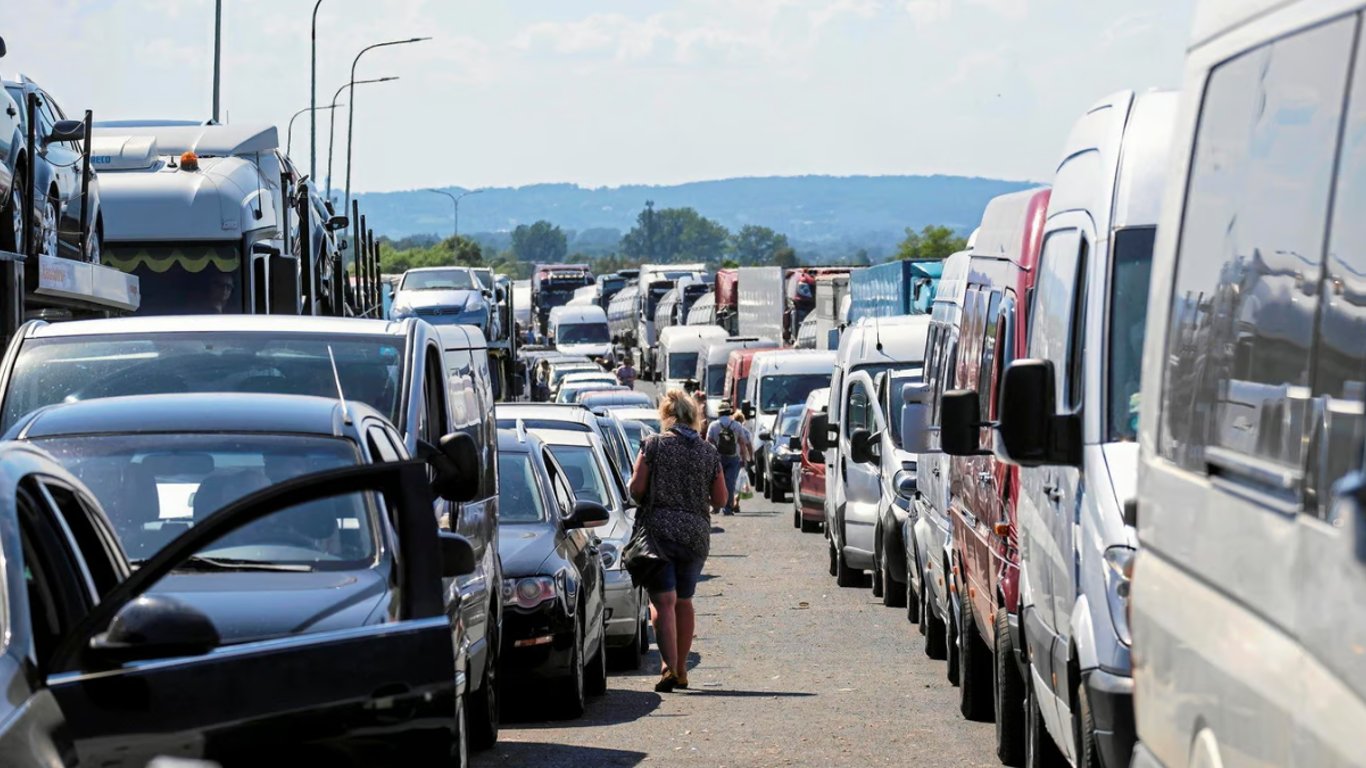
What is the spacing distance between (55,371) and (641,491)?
14.0 ft

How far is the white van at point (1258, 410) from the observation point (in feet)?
11.3

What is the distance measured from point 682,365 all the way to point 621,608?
52.0 m

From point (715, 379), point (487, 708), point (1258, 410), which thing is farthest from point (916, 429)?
point (715, 379)

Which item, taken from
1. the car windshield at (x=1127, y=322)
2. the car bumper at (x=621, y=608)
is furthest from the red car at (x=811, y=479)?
the car windshield at (x=1127, y=322)

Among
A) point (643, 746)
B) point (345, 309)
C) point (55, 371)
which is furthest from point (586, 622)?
point (345, 309)

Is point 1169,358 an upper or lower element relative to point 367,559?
upper

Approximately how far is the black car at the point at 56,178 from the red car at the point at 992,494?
193 inches

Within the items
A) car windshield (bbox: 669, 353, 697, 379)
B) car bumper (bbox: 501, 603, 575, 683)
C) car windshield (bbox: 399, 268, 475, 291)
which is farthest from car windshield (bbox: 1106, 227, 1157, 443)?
car windshield (bbox: 669, 353, 697, 379)

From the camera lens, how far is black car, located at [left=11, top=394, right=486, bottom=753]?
679 centimetres

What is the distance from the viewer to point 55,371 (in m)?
9.49

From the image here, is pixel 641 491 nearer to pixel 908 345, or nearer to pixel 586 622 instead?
pixel 586 622

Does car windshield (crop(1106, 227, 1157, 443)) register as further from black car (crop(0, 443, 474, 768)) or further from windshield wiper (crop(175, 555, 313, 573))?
black car (crop(0, 443, 474, 768))

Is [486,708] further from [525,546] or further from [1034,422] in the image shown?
[1034,422]

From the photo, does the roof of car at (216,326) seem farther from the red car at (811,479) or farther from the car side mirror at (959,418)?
the red car at (811,479)
